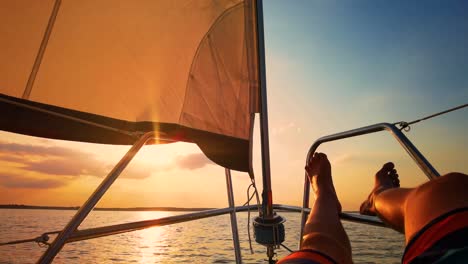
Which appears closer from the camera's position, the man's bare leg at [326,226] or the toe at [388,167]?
the man's bare leg at [326,226]

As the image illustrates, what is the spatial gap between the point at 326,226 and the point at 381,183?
90 centimetres

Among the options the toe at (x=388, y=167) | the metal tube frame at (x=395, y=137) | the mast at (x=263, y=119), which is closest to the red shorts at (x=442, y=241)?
the metal tube frame at (x=395, y=137)

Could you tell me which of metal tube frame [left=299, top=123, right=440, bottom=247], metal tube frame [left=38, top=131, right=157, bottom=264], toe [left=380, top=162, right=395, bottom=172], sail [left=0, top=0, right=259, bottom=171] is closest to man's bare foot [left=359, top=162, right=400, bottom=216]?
toe [left=380, top=162, right=395, bottom=172]

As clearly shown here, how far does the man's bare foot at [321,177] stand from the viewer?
64.9 inches

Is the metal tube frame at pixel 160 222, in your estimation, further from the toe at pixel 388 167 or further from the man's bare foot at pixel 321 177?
the toe at pixel 388 167

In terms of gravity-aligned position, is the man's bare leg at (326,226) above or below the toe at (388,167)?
below

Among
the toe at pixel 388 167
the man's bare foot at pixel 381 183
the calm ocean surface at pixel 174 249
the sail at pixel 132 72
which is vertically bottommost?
the calm ocean surface at pixel 174 249

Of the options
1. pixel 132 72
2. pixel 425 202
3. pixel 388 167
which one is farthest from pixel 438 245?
pixel 388 167

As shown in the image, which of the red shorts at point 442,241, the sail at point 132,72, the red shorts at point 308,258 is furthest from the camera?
the sail at point 132,72

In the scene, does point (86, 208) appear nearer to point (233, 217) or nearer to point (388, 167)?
point (233, 217)

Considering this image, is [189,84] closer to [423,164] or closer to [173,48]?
[173,48]

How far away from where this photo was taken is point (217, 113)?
58.9 inches

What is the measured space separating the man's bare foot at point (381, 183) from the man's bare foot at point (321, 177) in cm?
14

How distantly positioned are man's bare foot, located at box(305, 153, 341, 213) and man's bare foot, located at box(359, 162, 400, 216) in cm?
14
